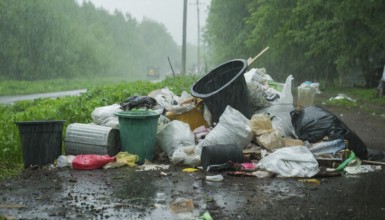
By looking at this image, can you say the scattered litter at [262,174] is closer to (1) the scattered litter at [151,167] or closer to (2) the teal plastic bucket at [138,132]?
(1) the scattered litter at [151,167]

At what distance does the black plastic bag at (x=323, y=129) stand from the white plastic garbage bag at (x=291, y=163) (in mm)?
922

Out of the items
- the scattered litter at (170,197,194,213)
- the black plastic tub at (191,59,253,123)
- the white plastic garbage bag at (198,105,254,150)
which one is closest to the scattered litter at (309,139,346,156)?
the white plastic garbage bag at (198,105,254,150)

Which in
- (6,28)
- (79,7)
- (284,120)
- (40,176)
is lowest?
(40,176)

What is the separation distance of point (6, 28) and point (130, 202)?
37.8m

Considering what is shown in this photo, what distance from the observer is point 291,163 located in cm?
558

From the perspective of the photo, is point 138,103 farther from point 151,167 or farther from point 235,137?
point 235,137

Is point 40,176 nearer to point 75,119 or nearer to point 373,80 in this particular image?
point 75,119

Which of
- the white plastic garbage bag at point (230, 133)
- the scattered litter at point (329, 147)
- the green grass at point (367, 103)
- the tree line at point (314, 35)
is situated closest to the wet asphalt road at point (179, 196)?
the scattered litter at point (329, 147)

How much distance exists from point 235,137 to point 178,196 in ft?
6.47

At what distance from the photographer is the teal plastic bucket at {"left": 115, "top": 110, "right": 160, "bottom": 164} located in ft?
20.0

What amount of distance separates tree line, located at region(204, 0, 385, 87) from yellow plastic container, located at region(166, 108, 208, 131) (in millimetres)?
9710

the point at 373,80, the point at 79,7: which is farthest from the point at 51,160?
the point at 79,7

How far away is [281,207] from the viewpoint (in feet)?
13.9

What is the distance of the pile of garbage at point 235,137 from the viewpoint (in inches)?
226
